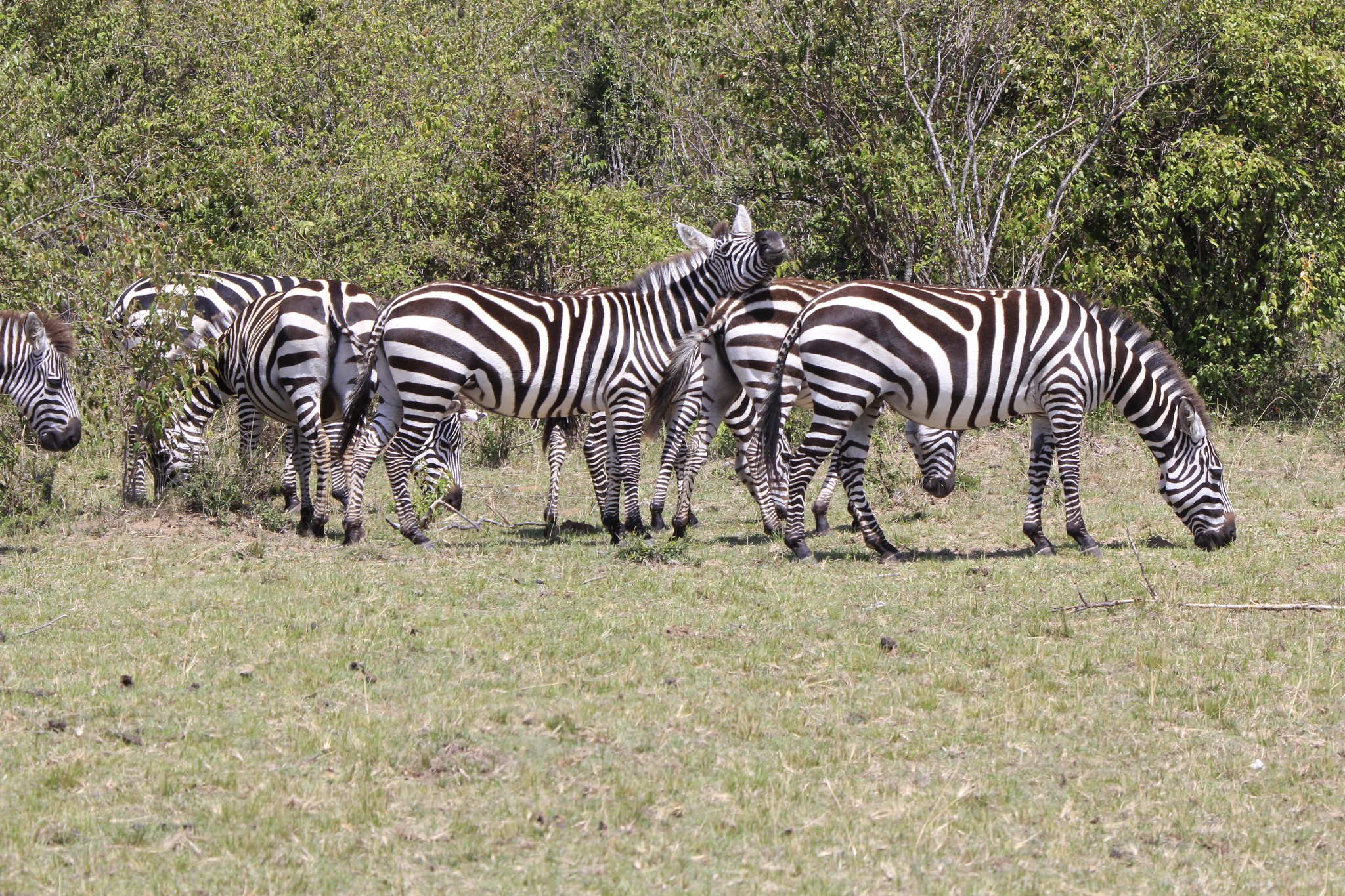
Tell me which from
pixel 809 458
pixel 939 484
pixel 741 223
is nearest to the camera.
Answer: pixel 809 458

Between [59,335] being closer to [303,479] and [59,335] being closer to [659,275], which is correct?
[303,479]

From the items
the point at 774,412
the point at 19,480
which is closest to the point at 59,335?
the point at 19,480

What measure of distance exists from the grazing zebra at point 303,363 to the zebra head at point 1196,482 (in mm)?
6857

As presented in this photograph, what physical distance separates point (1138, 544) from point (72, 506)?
360 inches

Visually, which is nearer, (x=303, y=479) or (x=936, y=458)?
(x=303, y=479)

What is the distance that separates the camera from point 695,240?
12758 mm

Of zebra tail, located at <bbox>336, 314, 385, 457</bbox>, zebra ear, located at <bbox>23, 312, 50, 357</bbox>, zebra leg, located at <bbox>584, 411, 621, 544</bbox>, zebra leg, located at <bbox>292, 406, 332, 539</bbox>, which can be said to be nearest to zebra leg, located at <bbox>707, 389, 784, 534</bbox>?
zebra leg, located at <bbox>584, 411, 621, 544</bbox>

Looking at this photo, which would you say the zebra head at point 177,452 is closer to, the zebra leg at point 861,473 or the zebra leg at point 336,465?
the zebra leg at point 336,465

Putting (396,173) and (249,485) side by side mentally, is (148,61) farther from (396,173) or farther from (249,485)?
(249,485)

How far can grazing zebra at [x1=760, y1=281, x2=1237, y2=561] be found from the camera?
1097cm

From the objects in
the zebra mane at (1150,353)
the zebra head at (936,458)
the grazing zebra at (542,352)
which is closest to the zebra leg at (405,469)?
the grazing zebra at (542,352)

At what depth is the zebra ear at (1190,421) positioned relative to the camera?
11398mm

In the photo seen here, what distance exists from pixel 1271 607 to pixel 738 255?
5.36 m

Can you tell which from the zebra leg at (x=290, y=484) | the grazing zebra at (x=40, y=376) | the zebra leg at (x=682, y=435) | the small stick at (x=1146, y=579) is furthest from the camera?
the zebra leg at (x=290, y=484)
